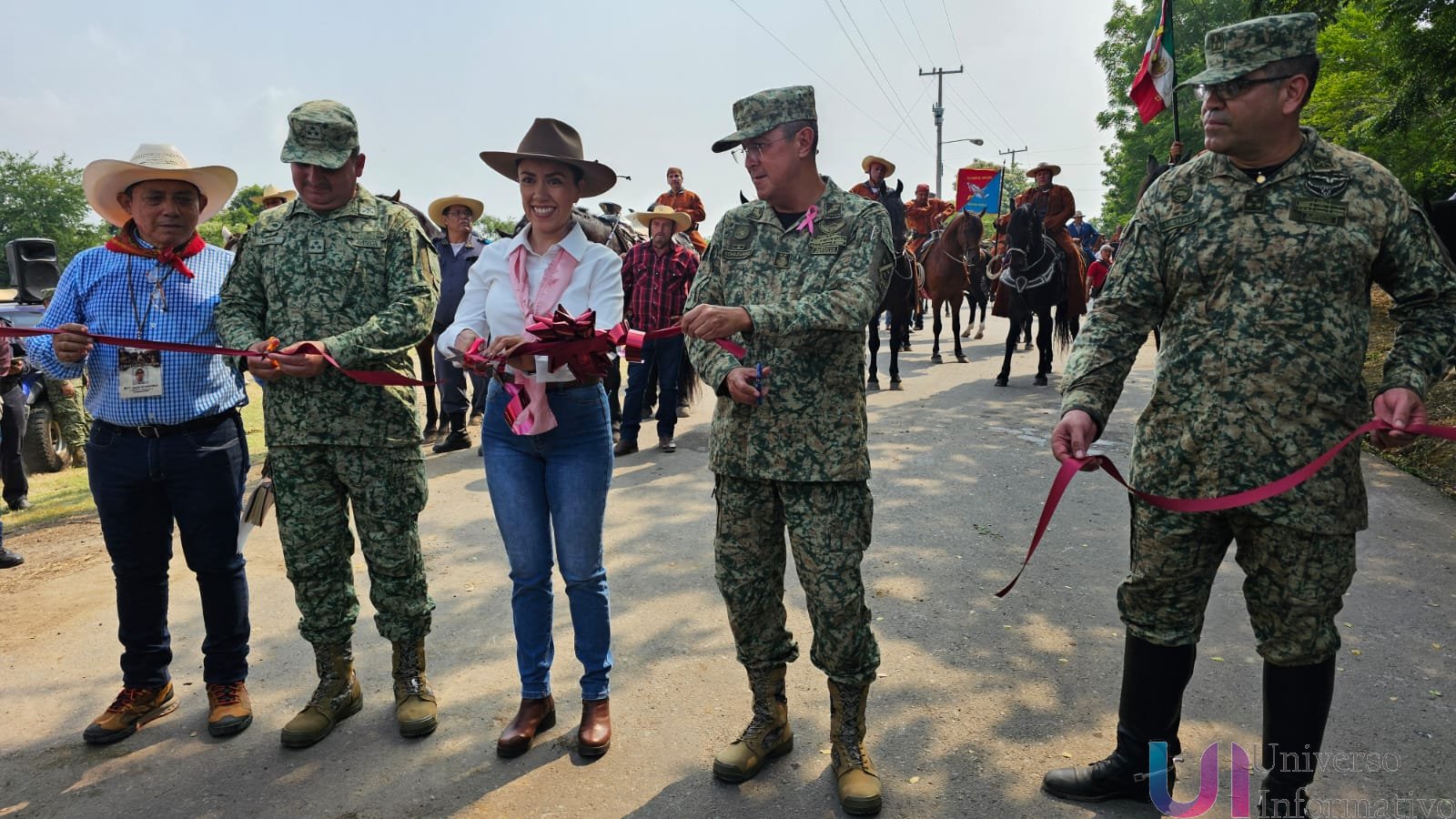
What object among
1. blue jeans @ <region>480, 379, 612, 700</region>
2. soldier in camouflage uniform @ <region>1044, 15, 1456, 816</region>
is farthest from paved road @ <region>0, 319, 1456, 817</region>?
soldier in camouflage uniform @ <region>1044, 15, 1456, 816</region>

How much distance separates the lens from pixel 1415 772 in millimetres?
3100

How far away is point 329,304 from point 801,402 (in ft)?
5.99

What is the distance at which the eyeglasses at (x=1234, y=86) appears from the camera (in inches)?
99.6

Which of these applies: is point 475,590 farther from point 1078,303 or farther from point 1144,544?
point 1078,303

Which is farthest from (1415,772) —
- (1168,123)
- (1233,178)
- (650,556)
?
(1168,123)

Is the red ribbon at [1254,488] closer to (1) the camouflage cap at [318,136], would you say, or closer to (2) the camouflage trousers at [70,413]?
(1) the camouflage cap at [318,136]

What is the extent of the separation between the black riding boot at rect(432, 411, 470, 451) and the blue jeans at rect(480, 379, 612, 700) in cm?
566

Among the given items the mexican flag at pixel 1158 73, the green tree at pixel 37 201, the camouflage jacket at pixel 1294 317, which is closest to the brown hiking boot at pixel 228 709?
the camouflage jacket at pixel 1294 317

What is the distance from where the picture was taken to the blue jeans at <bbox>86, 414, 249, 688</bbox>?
11.6 feet

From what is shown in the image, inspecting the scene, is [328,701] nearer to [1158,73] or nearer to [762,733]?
[762,733]

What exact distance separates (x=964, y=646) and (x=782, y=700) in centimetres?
122

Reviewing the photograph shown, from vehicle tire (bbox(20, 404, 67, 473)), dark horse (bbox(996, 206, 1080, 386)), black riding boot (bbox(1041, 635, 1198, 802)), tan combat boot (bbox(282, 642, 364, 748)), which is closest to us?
black riding boot (bbox(1041, 635, 1198, 802))

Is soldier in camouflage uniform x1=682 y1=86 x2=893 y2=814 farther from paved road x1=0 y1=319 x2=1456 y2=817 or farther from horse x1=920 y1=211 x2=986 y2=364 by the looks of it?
horse x1=920 y1=211 x2=986 y2=364

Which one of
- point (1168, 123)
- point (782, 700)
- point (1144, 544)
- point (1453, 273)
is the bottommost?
point (782, 700)
